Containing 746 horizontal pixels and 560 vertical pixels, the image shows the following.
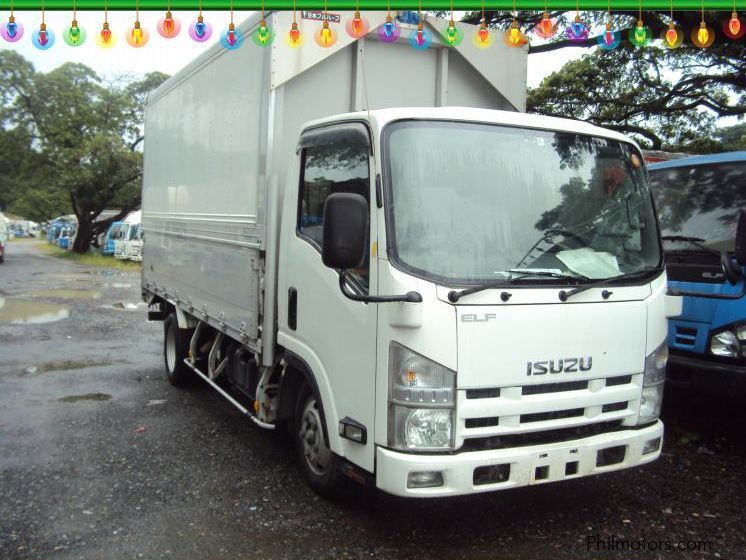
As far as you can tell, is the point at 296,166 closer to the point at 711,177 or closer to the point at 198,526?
the point at 198,526

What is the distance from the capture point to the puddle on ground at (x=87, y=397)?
7.01 m

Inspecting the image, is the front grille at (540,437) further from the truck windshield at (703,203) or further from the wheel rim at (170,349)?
the wheel rim at (170,349)

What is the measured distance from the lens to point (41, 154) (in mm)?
32719

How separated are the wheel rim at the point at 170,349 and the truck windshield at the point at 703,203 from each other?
5090mm

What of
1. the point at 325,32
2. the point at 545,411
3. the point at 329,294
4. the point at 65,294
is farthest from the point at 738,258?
the point at 65,294

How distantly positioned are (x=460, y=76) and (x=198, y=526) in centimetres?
368

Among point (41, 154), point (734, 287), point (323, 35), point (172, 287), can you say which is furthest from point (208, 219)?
point (41, 154)

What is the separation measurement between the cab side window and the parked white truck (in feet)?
0.05

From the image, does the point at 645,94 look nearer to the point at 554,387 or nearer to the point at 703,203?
the point at 703,203

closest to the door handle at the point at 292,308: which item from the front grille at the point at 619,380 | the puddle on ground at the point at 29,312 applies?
the front grille at the point at 619,380

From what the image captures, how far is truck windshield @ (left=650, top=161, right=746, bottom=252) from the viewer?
5.36 m

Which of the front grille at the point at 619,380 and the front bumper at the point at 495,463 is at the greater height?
the front grille at the point at 619,380

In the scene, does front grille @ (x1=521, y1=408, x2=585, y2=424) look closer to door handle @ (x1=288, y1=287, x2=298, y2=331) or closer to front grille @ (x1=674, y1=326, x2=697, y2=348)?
door handle @ (x1=288, y1=287, x2=298, y2=331)

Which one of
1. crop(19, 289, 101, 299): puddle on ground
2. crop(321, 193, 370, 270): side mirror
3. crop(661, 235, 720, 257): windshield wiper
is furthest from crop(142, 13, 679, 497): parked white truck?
crop(19, 289, 101, 299): puddle on ground
